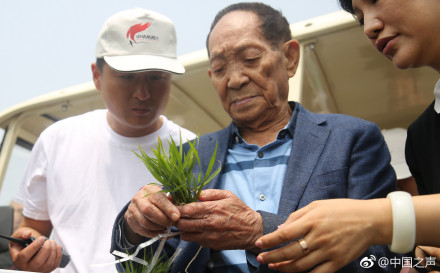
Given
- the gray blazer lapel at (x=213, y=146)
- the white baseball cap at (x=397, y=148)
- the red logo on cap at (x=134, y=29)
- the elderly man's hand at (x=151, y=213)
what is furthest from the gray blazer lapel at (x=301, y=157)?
the white baseball cap at (x=397, y=148)

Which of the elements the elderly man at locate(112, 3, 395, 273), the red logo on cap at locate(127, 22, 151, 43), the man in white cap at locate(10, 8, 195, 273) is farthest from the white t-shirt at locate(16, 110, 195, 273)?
the elderly man at locate(112, 3, 395, 273)

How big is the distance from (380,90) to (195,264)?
2508 mm

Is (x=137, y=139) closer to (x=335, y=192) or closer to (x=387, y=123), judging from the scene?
(x=335, y=192)

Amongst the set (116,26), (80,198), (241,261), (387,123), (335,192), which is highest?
(116,26)

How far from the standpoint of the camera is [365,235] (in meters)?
1.15

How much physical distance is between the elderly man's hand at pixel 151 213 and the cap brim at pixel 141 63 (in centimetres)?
115

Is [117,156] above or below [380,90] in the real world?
above

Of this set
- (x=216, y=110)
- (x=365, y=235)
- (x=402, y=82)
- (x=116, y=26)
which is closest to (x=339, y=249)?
(x=365, y=235)

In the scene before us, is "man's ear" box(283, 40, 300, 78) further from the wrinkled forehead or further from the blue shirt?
the blue shirt

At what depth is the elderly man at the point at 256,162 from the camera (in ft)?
4.54

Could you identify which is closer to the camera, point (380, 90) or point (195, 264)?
point (195, 264)

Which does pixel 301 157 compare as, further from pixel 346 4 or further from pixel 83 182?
pixel 83 182

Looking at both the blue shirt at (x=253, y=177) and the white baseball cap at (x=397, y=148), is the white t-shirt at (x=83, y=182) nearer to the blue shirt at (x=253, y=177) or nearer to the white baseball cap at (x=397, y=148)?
the blue shirt at (x=253, y=177)

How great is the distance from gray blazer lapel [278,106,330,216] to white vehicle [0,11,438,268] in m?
0.87
